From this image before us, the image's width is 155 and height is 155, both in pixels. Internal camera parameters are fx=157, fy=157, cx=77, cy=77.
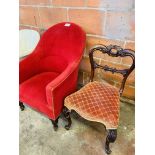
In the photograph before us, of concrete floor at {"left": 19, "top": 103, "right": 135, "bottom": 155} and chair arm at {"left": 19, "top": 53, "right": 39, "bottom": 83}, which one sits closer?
concrete floor at {"left": 19, "top": 103, "right": 135, "bottom": 155}

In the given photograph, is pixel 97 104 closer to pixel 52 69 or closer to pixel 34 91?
pixel 34 91

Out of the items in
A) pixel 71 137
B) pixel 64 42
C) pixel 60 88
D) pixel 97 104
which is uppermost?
pixel 64 42

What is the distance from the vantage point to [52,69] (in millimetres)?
1771

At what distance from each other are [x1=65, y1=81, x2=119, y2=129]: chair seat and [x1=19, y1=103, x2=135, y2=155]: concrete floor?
376 millimetres

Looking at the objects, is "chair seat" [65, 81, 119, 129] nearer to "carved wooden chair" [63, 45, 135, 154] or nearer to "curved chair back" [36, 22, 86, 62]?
"carved wooden chair" [63, 45, 135, 154]

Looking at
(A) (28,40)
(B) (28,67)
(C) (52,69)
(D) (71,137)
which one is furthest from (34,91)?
(A) (28,40)

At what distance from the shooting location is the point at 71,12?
1689 millimetres

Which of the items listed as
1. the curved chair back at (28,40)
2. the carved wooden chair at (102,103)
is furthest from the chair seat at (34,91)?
the curved chair back at (28,40)

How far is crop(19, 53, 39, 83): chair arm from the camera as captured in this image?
155cm

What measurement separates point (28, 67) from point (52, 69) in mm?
273

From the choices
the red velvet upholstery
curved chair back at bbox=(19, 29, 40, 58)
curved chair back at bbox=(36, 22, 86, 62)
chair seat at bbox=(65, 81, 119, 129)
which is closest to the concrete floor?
the red velvet upholstery

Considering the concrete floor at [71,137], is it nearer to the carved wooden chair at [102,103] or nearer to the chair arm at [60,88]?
the carved wooden chair at [102,103]

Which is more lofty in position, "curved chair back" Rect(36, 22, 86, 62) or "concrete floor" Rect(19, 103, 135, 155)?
"curved chair back" Rect(36, 22, 86, 62)
